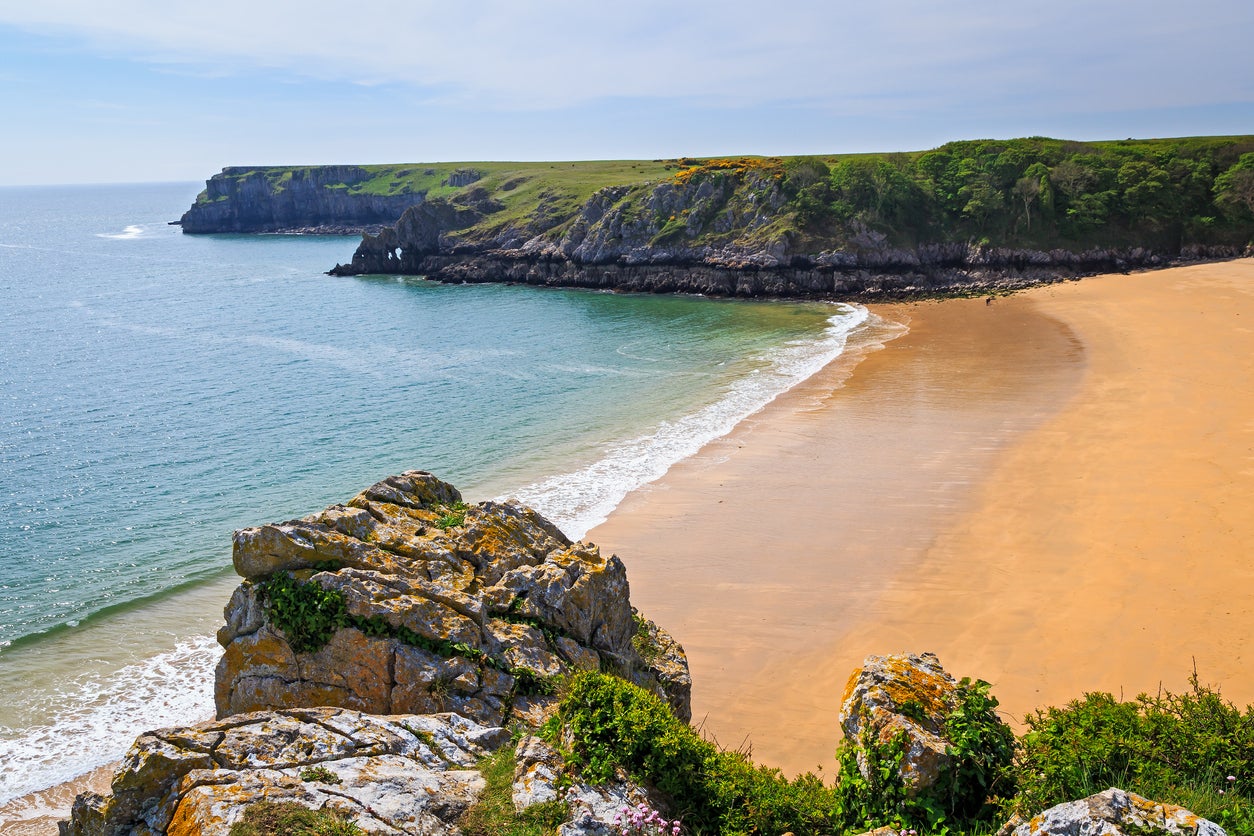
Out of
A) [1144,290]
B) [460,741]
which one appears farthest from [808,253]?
[460,741]

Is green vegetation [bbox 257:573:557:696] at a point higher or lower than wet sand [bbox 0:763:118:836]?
higher

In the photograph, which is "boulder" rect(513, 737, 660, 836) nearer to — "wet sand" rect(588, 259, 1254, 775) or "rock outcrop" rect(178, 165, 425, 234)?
"wet sand" rect(588, 259, 1254, 775)

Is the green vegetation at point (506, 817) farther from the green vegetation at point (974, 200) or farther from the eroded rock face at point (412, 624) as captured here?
the green vegetation at point (974, 200)

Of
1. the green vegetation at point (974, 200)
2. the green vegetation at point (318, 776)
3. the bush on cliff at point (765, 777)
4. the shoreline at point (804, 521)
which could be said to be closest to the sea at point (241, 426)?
the shoreline at point (804, 521)

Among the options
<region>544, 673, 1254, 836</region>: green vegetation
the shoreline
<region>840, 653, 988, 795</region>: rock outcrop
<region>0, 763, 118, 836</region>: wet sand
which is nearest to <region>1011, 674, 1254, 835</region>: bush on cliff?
<region>544, 673, 1254, 836</region>: green vegetation

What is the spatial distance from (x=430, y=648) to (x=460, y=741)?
5.46ft

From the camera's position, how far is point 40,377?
41.9 metres

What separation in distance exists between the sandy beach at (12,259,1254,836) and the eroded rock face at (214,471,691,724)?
12.9 ft

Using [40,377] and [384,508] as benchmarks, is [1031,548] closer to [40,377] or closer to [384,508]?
[384,508]

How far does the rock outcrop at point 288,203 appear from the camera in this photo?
511 feet

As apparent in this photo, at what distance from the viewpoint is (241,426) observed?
33844mm

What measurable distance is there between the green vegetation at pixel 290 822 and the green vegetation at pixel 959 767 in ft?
6.97

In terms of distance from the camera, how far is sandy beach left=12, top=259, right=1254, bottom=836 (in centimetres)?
1488

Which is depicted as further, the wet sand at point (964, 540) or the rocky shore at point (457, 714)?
the wet sand at point (964, 540)
